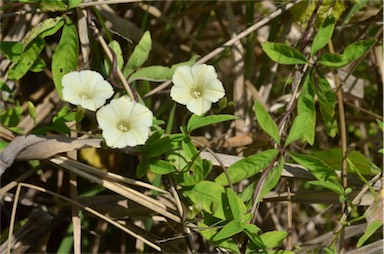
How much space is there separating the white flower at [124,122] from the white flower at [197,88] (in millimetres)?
74

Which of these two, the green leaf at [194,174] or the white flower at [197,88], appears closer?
the white flower at [197,88]

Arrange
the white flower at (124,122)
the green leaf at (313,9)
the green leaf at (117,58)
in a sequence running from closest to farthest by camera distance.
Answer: the white flower at (124,122)
the green leaf at (117,58)
the green leaf at (313,9)

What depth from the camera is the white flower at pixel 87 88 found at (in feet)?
3.76

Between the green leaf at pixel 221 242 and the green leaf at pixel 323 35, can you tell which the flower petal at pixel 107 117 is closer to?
the green leaf at pixel 221 242

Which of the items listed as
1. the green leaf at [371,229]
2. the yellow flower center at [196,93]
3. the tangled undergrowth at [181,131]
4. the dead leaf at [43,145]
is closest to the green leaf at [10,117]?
the tangled undergrowth at [181,131]

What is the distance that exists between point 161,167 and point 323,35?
1.56 ft

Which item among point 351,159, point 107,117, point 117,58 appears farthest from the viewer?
point 351,159

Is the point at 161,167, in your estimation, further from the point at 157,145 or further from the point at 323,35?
the point at 323,35

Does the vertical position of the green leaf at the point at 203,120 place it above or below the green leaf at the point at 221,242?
above

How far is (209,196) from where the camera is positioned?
49.8 inches

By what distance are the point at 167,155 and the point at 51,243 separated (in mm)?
577

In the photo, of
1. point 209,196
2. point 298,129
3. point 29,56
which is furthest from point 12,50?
point 298,129

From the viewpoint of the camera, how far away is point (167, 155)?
1.30 metres

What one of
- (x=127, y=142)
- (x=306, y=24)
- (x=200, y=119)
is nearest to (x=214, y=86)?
(x=200, y=119)
